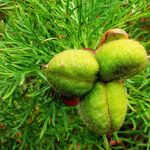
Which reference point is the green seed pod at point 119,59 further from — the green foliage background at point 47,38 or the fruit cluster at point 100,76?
the green foliage background at point 47,38

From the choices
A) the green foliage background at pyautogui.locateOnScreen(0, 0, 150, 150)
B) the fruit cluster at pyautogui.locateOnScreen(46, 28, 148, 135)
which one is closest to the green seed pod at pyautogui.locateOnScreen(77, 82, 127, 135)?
the fruit cluster at pyautogui.locateOnScreen(46, 28, 148, 135)

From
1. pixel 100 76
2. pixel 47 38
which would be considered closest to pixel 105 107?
pixel 100 76

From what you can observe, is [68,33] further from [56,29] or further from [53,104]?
[53,104]

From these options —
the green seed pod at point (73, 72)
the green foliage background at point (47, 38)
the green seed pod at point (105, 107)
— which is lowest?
the green seed pod at point (105, 107)

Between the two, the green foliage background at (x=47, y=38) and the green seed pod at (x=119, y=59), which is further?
the green foliage background at (x=47, y=38)

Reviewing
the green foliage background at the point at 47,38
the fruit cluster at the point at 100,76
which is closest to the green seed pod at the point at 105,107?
the fruit cluster at the point at 100,76

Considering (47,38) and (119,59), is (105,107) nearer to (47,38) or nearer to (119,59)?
(119,59)

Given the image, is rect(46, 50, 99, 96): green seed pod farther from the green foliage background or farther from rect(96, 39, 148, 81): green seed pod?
the green foliage background
